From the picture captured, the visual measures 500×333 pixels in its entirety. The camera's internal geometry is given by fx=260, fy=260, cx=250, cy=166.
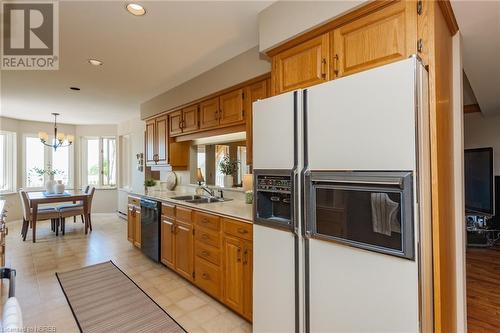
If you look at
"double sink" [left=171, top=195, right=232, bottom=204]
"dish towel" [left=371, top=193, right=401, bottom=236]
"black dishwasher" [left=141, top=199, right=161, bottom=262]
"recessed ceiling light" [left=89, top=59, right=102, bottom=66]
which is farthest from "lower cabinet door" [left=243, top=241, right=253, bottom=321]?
"recessed ceiling light" [left=89, top=59, right=102, bottom=66]

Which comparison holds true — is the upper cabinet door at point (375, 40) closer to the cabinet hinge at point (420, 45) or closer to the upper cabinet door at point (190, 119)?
the cabinet hinge at point (420, 45)

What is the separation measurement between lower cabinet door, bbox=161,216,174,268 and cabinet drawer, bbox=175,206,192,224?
0.18 meters

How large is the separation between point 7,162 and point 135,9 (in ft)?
21.8

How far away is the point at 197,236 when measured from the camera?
275 cm

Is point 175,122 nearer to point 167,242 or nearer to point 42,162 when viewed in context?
point 167,242

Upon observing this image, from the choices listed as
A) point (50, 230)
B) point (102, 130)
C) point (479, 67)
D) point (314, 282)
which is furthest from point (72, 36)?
point (102, 130)

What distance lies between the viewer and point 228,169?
3.49m

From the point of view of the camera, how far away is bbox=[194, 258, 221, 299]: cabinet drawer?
2486 millimetres

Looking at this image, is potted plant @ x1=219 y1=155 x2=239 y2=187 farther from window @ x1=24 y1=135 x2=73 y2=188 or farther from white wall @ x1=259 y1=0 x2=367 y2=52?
window @ x1=24 y1=135 x2=73 y2=188

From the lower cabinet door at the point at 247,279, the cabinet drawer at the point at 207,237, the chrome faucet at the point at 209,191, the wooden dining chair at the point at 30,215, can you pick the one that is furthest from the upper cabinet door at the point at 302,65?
the wooden dining chair at the point at 30,215

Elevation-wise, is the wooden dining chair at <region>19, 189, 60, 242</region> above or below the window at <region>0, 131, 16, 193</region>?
below

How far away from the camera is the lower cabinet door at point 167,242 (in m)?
3.19

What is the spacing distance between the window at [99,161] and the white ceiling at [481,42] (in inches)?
303

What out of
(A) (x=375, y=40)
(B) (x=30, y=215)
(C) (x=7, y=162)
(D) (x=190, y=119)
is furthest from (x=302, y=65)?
(C) (x=7, y=162)
